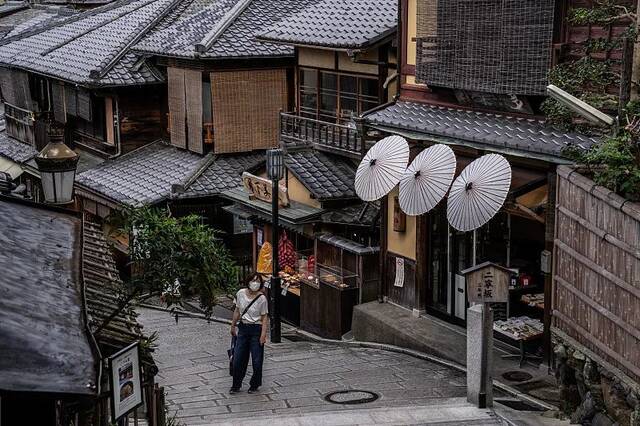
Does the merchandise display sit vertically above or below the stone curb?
above

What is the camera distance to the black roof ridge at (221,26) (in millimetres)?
27516

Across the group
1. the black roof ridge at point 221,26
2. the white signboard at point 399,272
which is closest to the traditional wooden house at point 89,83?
the black roof ridge at point 221,26

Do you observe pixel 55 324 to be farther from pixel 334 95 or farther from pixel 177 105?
pixel 177 105

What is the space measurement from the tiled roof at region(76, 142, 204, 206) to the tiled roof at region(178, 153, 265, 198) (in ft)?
1.34

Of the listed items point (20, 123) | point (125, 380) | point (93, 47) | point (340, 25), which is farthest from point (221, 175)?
point (125, 380)

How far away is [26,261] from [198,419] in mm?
6487

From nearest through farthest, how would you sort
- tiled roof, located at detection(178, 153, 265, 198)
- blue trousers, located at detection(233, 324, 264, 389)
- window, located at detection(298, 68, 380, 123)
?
blue trousers, located at detection(233, 324, 264, 389) < window, located at detection(298, 68, 380, 123) < tiled roof, located at detection(178, 153, 265, 198)

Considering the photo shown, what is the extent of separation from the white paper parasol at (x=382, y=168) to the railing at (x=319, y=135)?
10.8 ft

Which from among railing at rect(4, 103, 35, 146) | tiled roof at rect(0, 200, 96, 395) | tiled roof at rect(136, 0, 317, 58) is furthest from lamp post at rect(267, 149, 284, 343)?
railing at rect(4, 103, 35, 146)

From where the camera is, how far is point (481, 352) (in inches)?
559

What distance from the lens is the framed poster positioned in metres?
8.10

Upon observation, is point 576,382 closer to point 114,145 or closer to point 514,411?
point 514,411

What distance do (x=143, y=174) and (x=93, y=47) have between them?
5726 mm

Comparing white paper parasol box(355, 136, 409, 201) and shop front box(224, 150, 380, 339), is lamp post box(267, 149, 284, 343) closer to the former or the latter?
shop front box(224, 150, 380, 339)
